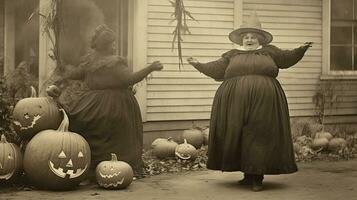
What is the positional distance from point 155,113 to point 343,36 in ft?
15.2

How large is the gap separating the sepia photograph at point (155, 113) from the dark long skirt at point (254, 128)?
0.01 meters

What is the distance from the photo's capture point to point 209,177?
836 centimetres

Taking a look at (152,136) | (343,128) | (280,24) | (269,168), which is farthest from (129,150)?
(343,128)

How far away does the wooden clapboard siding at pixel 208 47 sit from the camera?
11.3 metres

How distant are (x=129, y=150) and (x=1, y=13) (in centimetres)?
492

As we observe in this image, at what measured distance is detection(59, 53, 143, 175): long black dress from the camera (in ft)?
25.0

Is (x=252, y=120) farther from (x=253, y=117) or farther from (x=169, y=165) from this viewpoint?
(x=169, y=165)

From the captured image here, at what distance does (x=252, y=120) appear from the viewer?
7254mm

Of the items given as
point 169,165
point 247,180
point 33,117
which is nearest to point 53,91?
point 33,117

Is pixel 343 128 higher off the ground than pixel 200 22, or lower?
lower

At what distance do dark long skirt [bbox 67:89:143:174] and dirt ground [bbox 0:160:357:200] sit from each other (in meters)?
0.46

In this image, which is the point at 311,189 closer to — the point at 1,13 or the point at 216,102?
the point at 216,102

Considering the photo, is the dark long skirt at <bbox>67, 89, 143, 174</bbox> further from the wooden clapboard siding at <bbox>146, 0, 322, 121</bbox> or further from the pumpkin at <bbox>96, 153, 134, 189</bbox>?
the wooden clapboard siding at <bbox>146, 0, 322, 121</bbox>

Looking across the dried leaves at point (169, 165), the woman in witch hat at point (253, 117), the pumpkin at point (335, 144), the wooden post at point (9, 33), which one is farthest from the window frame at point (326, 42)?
the wooden post at point (9, 33)
